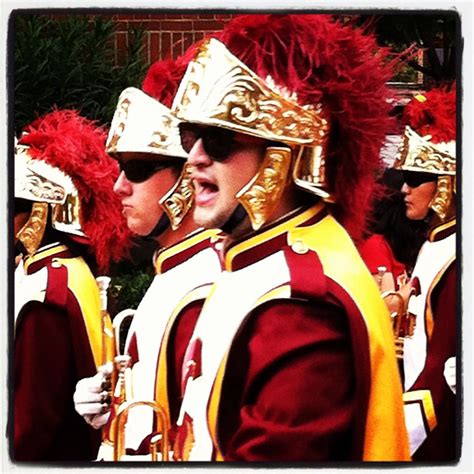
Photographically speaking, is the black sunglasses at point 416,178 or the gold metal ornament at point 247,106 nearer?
the gold metal ornament at point 247,106

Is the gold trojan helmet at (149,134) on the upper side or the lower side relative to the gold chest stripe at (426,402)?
upper

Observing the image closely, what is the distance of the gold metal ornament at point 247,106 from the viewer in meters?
2.88

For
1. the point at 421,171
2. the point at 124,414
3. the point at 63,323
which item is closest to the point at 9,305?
the point at 63,323

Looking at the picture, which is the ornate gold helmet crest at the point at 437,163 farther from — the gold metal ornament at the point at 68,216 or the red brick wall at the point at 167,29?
the gold metal ornament at the point at 68,216

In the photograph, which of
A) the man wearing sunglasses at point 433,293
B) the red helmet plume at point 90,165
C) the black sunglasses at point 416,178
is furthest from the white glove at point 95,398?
the black sunglasses at point 416,178

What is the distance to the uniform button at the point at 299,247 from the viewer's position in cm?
294

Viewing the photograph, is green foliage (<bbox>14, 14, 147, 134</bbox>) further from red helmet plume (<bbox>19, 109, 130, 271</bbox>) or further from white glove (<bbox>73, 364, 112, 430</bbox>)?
white glove (<bbox>73, 364, 112, 430</bbox>)

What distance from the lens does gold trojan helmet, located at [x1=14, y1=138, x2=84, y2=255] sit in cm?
303

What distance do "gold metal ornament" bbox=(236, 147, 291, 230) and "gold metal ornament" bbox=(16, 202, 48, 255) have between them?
504 mm

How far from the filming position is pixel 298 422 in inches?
115

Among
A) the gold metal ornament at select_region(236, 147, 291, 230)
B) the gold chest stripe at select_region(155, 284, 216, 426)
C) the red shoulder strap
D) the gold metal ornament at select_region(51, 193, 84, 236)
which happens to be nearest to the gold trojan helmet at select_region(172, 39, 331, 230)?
the gold metal ornament at select_region(236, 147, 291, 230)

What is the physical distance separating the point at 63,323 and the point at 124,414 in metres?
0.28

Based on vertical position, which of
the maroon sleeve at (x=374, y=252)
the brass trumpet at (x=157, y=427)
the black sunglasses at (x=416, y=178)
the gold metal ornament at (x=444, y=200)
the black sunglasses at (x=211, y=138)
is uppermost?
the black sunglasses at (x=211, y=138)

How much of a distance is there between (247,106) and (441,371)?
32.1 inches
